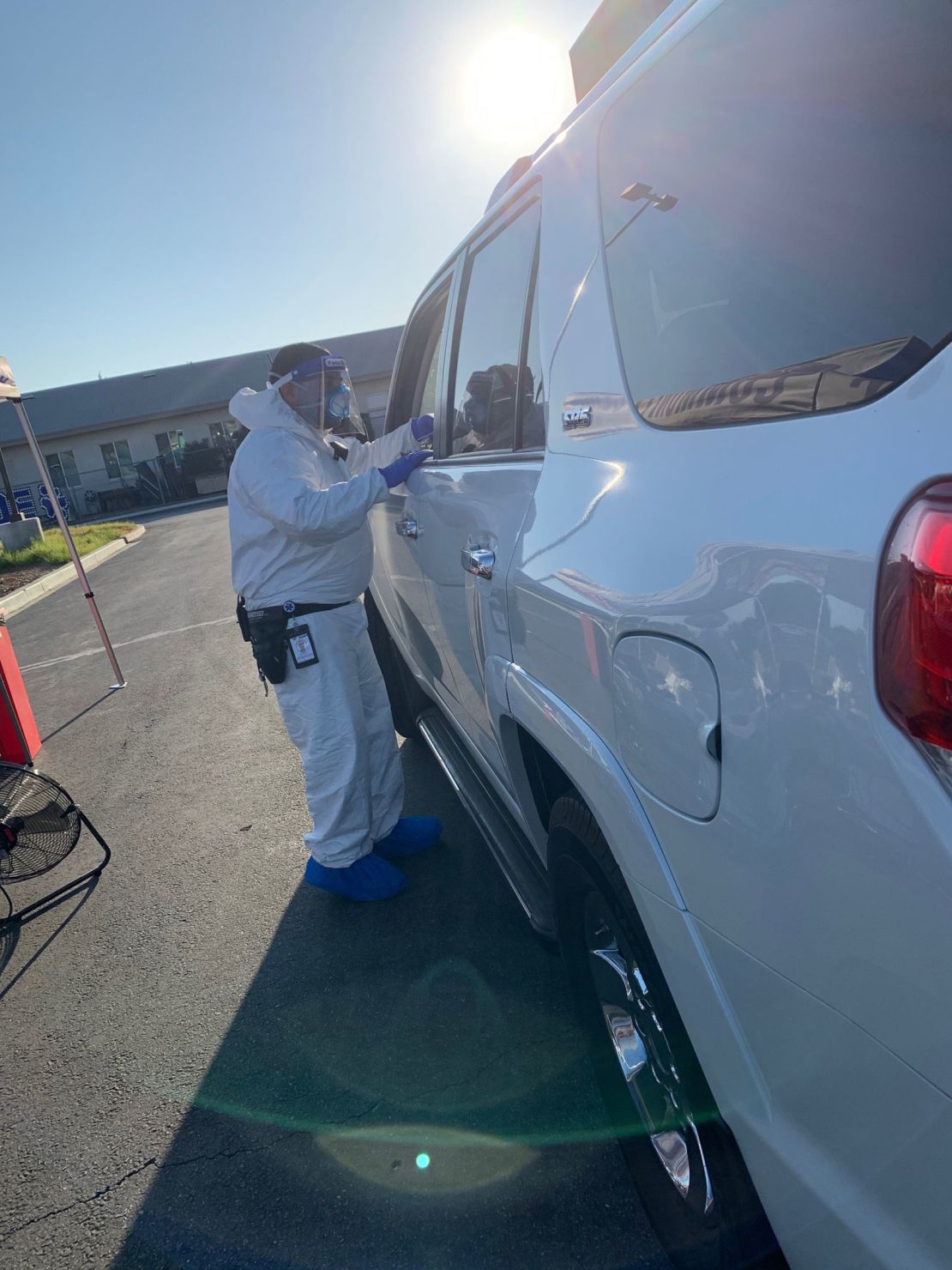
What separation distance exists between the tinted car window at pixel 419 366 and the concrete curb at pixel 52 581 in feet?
26.3

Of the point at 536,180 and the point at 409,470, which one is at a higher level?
the point at 536,180

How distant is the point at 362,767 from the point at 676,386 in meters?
2.37

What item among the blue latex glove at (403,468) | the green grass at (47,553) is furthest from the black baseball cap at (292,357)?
the green grass at (47,553)

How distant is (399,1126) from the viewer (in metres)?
2.42

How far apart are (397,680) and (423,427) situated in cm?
174

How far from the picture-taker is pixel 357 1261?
2051mm

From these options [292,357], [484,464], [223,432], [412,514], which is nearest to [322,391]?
[292,357]

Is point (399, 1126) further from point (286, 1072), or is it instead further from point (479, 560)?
point (479, 560)

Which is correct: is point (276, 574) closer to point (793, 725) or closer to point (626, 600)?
point (626, 600)

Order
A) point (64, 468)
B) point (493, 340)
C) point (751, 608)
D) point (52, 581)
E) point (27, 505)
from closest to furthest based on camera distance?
point (751, 608) → point (493, 340) → point (52, 581) → point (27, 505) → point (64, 468)

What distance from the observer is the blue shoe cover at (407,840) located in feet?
12.6

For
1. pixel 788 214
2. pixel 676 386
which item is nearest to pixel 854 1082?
pixel 676 386

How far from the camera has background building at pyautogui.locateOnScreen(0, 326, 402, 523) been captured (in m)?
36.0

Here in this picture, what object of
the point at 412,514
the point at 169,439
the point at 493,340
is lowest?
the point at 169,439
